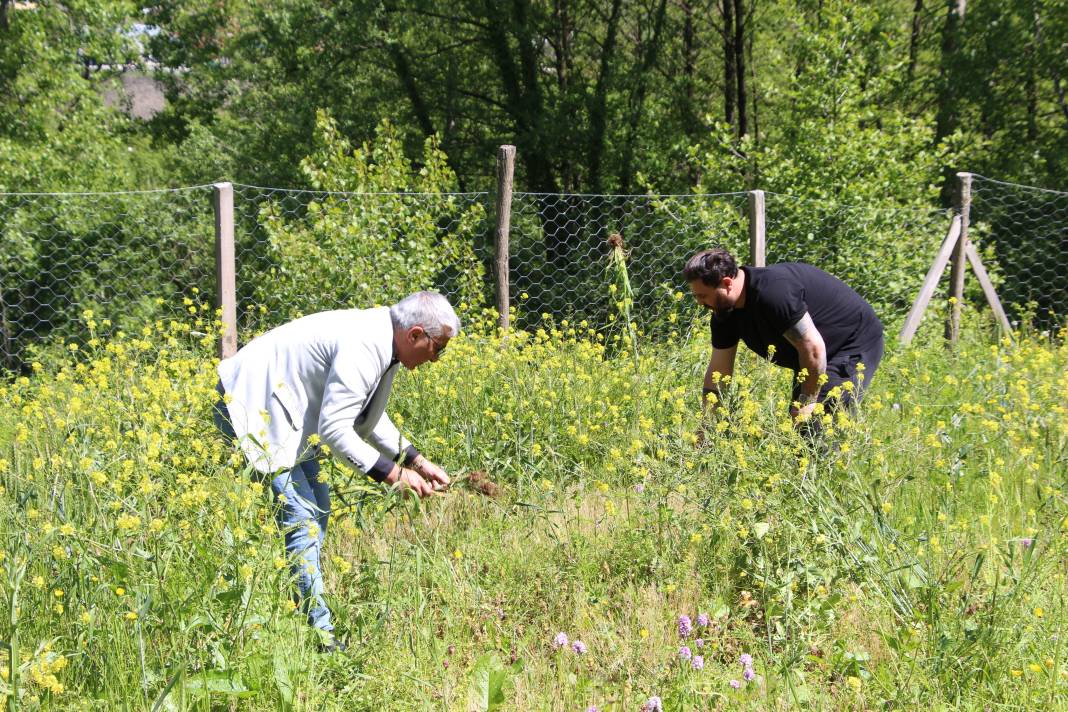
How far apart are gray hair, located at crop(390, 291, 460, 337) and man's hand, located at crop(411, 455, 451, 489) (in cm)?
50

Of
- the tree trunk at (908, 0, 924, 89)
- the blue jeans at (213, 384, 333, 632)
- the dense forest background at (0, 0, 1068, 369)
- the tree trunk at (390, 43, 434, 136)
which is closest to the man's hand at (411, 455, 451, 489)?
the blue jeans at (213, 384, 333, 632)

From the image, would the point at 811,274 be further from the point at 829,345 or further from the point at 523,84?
the point at 523,84

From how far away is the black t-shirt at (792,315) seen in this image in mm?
4035

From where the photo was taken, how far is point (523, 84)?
60.4ft

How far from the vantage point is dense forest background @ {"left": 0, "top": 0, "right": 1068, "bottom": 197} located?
15.0m

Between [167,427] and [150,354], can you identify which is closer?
[167,427]

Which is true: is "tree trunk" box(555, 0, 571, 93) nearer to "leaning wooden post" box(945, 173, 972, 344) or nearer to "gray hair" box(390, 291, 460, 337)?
"leaning wooden post" box(945, 173, 972, 344)

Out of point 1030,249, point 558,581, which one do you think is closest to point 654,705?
point 558,581

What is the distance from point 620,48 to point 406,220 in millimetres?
11688

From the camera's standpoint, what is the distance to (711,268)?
13.1 ft

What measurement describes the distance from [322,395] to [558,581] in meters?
1.14

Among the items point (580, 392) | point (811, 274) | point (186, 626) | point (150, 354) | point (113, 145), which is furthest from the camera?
point (113, 145)

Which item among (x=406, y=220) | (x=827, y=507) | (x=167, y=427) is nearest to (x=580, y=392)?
(x=827, y=507)

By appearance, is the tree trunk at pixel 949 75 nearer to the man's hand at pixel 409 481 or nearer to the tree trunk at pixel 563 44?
the tree trunk at pixel 563 44
